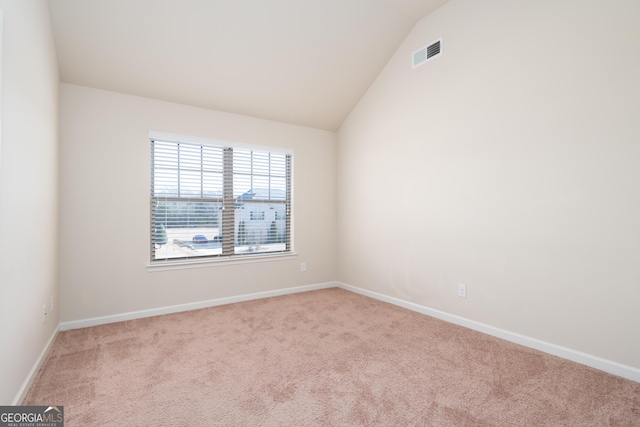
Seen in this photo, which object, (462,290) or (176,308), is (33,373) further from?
(462,290)

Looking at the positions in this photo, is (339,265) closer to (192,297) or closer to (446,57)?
(192,297)

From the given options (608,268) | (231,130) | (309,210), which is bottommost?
(608,268)

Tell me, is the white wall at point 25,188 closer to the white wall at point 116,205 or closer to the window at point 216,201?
the white wall at point 116,205

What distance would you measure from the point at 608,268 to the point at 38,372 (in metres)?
4.18

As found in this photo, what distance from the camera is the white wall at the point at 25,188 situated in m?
1.67

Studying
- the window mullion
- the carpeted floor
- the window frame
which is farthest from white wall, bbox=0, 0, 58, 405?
the window mullion

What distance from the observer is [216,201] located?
13.3 feet

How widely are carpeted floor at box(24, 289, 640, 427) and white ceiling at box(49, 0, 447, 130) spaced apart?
2599 millimetres

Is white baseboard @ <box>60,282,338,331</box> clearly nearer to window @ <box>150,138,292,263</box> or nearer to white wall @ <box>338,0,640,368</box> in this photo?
window @ <box>150,138,292,263</box>

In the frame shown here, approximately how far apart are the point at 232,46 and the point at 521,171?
3027mm

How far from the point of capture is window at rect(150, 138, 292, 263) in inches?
147

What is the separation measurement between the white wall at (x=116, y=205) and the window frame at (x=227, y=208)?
0.07 meters

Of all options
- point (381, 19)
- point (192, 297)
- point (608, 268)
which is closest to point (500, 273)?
point (608, 268)

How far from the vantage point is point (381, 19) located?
3.49 metres
